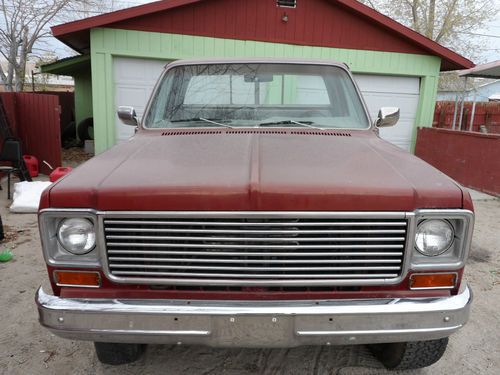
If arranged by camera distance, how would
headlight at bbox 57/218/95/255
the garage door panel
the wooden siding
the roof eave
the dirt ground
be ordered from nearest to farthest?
headlight at bbox 57/218/95/255, the dirt ground, the roof eave, the wooden siding, the garage door panel

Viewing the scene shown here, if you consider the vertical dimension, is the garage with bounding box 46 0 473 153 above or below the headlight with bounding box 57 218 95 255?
above

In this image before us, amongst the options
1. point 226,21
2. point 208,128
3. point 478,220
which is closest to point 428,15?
point 226,21

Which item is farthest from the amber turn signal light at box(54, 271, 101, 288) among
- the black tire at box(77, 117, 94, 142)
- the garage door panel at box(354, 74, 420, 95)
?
the black tire at box(77, 117, 94, 142)

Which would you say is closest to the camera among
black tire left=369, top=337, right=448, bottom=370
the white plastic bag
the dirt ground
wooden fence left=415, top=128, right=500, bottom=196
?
black tire left=369, top=337, right=448, bottom=370

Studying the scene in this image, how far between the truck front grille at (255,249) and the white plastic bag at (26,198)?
4.53 meters

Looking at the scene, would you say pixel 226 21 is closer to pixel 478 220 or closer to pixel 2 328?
pixel 478 220

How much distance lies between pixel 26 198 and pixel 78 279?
4.80 m

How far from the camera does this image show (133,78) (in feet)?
28.4

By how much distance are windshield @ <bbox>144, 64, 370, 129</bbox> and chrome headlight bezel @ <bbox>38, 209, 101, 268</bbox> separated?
1324mm

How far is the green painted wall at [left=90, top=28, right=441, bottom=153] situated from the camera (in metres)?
8.40

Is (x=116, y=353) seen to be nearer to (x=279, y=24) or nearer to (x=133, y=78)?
(x=133, y=78)


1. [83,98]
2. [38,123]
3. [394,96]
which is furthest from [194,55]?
[83,98]

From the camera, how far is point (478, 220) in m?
6.18

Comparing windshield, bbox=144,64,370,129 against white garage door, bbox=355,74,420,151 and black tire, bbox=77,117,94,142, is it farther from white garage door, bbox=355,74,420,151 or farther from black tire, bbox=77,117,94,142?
black tire, bbox=77,117,94,142
